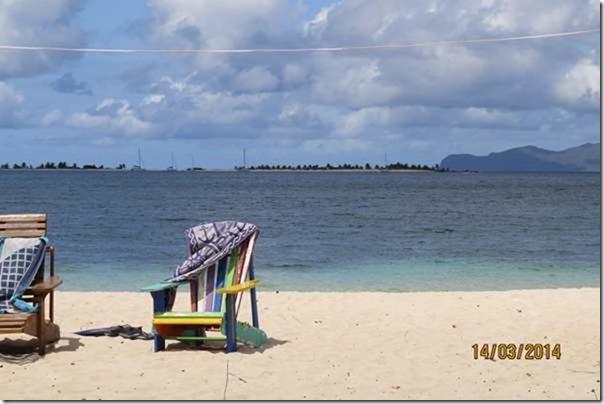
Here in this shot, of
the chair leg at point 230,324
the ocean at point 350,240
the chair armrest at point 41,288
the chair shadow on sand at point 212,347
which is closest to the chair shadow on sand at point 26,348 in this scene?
the chair armrest at point 41,288

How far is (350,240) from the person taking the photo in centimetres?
2378

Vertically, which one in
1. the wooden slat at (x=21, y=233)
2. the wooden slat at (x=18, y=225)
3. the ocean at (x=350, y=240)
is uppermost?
the wooden slat at (x=18, y=225)

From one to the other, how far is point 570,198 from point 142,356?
45.3 meters

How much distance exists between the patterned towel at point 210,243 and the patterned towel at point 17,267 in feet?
3.00

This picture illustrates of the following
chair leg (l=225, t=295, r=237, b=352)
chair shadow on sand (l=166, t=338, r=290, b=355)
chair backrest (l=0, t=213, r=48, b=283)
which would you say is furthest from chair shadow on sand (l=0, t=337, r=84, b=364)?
chair leg (l=225, t=295, r=237, b=352)

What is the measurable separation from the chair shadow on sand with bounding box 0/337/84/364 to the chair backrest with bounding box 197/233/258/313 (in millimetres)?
948

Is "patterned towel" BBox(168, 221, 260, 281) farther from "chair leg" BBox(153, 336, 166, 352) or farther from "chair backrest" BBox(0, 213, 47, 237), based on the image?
"chair backrest" BBox(0, 213, 47, 237)

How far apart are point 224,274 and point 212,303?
215 mm

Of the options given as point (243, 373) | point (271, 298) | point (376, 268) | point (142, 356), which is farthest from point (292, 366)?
point (376, 268)

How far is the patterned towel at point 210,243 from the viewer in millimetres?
6312

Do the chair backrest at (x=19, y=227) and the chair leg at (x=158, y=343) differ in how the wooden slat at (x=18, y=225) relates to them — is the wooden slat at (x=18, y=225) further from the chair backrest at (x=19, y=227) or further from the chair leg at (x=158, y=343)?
the chair leg at (x=158, y=343)
